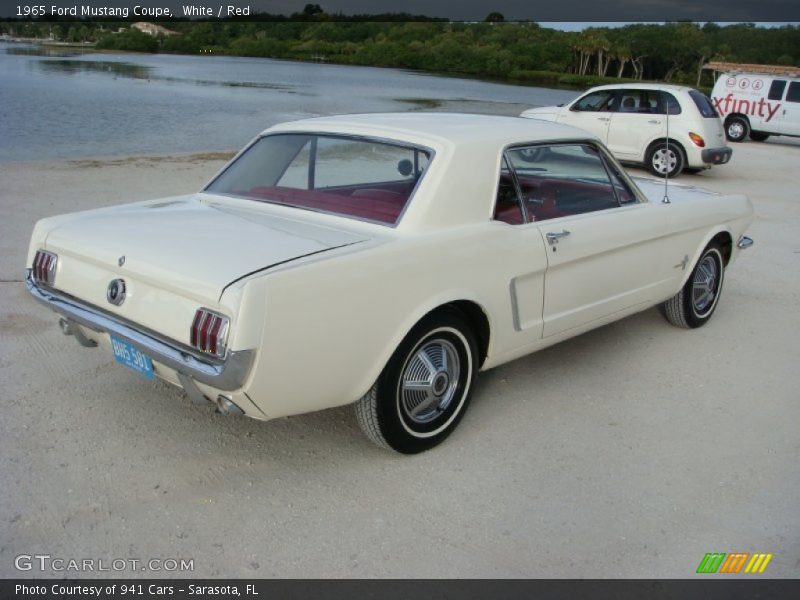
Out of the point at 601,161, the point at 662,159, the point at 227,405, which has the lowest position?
the point at 227,405

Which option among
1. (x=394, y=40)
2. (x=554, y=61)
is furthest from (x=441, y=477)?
(x=394, y=40)

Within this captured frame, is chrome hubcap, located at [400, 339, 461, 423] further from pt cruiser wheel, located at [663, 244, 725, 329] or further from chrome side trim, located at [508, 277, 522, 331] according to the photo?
pt cruiser wheel, located at [663, 244, 725, 329]

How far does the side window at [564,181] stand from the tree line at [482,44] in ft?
180

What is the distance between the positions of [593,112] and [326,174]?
37.9ft

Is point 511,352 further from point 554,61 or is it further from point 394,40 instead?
point 394,40

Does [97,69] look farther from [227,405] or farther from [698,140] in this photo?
[227,405]

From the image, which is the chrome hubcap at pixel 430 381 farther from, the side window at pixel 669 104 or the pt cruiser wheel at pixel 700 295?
the side window at pixel 669 104

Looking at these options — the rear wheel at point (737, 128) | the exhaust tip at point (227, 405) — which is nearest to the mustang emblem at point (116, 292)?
the exhaust tip at point (227, 405)

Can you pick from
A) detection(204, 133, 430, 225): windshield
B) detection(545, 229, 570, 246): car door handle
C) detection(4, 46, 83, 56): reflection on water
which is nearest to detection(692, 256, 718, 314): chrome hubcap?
detection(545, 229, 570, 246): car door handle

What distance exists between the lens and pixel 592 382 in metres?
4.80

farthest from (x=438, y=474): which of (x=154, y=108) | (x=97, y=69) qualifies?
(x=97, y=69)

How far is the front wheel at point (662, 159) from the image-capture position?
14133 millimetres

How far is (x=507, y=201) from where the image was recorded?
423 centimetres
